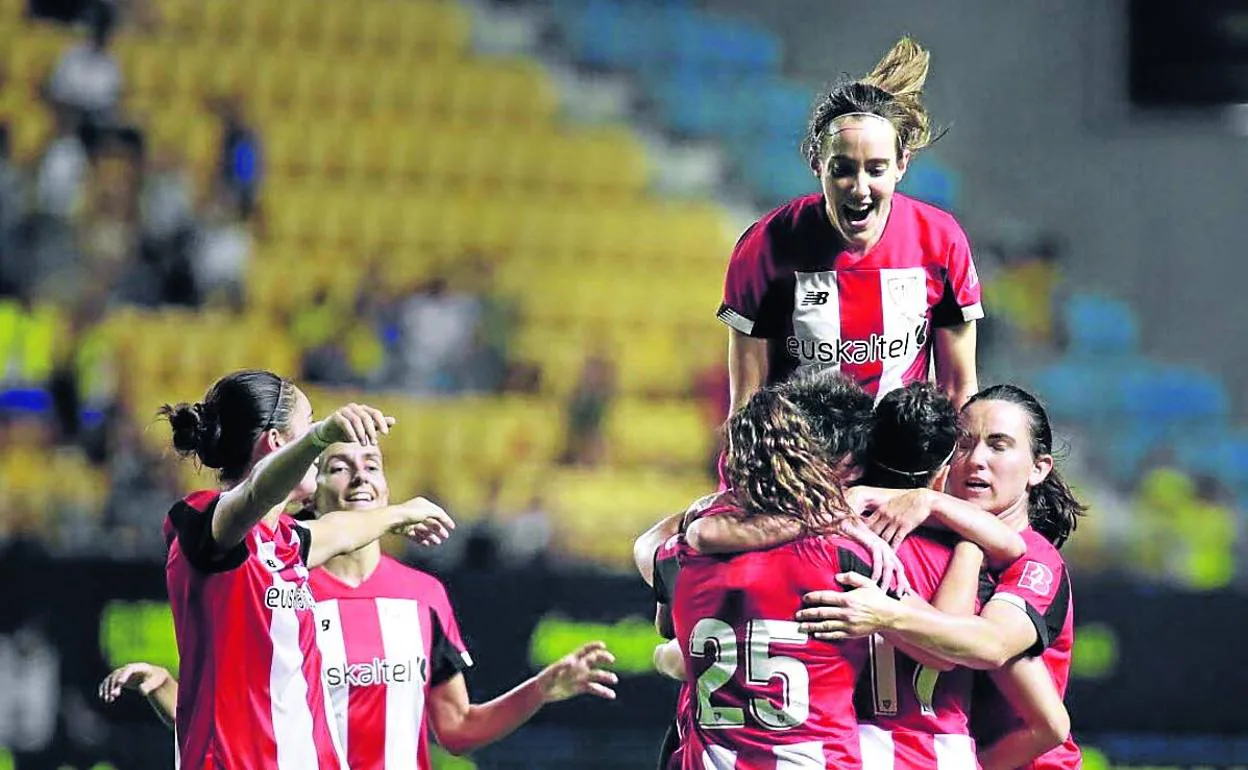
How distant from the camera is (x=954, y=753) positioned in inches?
163

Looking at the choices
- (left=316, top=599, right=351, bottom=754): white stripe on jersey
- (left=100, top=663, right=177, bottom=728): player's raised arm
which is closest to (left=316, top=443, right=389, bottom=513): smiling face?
(left=316, top=599, right=351, bottom=754): white stripe on jersey

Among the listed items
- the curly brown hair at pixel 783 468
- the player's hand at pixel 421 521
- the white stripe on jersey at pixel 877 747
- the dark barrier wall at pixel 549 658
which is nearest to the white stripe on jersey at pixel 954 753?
the white stripe on jersey at pixel 877 747

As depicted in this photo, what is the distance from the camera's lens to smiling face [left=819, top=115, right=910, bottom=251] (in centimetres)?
443

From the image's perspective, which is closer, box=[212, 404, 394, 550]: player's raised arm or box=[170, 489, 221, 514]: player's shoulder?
box=[212, 404, 394, 550]: player's raised arm

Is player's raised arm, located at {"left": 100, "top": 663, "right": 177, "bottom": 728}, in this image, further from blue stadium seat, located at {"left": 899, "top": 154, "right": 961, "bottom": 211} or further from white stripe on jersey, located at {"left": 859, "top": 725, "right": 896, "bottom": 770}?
blue stadium seat, located at {"left": 899, "top": 154, "right": 961, "bottom": 211}

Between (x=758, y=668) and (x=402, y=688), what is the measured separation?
1.54 m

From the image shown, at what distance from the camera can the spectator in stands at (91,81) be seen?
11.1 m

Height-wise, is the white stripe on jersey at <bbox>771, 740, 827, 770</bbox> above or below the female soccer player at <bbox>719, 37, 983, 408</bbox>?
below

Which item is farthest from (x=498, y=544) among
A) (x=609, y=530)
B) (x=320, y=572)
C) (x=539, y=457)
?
(x=320, y=572)

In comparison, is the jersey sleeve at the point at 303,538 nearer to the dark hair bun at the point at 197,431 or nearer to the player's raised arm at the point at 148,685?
the dark hair bun at the point at 197,431

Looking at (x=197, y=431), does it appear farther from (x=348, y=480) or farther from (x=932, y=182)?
(x=932, y=182)

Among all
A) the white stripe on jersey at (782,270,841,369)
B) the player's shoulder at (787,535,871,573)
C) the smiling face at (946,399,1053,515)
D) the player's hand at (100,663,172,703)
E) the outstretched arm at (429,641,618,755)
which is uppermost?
the white stripe on jersey at (782,270,841,369)

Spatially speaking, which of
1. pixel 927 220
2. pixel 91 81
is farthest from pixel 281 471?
pixel 91 81

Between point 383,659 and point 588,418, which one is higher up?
point 588,418
